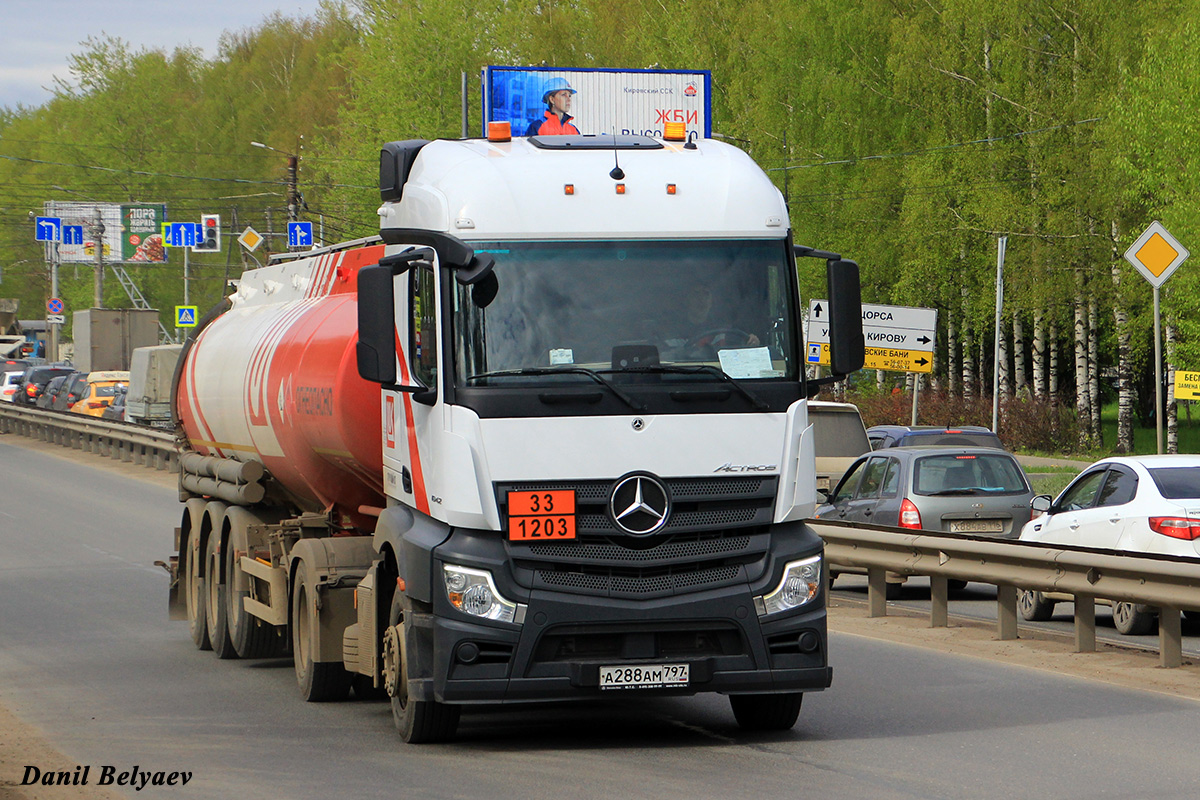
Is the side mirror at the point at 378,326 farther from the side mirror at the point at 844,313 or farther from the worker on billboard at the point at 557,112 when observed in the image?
the worker on billboard at the point at 557,112

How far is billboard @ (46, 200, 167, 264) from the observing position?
277 ft

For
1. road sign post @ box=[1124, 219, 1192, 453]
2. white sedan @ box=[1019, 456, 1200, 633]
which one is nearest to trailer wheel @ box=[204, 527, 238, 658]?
white sedan @ box=[1019, 456, 1200, 633]

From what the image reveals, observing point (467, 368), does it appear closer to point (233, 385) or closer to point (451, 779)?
point (451, 779)

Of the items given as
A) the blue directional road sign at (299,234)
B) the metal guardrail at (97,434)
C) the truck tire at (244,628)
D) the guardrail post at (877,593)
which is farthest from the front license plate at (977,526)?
the blue directional road sign at (299,234)

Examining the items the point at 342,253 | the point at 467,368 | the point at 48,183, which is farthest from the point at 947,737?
the point at 48,183

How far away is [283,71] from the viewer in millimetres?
111062

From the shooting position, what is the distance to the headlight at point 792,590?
28.9 feet

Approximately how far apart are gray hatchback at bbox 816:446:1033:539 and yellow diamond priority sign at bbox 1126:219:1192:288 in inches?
120

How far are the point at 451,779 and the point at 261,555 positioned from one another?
4959 millimetres

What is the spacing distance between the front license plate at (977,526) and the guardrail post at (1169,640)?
17.4 ft

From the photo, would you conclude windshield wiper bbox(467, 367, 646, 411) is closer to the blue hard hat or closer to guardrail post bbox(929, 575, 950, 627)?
guardrail post bbox(929, 575, 950, 627)

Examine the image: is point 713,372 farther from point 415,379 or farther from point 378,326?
point 378,326

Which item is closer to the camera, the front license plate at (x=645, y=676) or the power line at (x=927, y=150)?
the front license plate at (x=645, y=676)

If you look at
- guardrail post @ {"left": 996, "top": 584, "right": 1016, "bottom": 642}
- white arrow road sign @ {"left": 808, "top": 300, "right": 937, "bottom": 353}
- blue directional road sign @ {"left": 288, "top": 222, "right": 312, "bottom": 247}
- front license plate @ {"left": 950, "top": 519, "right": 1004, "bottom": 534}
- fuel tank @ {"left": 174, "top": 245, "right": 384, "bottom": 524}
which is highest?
blue directional road sign @ {"left": 288, "top": 222, "right": 312, "bottom": 247}
